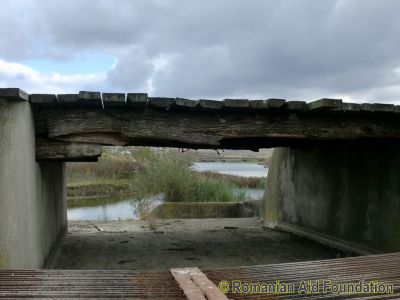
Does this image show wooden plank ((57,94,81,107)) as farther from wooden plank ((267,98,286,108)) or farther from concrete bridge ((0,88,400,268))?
wooden plank ((267,98,286,108))

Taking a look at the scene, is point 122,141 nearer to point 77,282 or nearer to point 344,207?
point 77,282

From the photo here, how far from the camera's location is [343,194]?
25.7 feet

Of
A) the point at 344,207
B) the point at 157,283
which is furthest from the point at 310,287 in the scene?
the point at 344,207

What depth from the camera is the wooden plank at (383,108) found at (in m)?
5.52

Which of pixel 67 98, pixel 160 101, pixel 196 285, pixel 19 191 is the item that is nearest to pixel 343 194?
pixel 160 101

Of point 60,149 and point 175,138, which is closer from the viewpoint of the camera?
point 60,149

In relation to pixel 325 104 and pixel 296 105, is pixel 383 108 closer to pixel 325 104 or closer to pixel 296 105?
pixel 325 104

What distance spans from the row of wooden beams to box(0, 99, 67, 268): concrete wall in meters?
0.38

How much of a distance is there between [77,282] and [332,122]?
428 cm

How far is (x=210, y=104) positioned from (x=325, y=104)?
1.36m

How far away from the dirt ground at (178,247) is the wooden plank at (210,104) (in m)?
2.79

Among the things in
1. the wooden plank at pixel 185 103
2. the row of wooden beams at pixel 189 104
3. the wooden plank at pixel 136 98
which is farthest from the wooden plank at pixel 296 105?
the wooden plank at pixel 136 98

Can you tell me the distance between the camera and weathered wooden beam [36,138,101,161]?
17.1ft

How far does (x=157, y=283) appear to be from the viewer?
279cm
